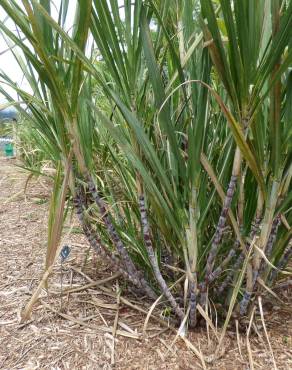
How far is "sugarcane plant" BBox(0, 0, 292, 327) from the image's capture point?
1.93 feet

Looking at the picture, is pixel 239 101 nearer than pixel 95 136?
Yes

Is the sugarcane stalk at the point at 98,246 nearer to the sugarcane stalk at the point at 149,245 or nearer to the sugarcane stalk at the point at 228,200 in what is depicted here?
the sugarcane stalk at the point at 149,245

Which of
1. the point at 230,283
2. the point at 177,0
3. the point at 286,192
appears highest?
the point at 177,0

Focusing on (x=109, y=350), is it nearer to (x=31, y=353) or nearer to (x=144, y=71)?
(x=31, y=353)

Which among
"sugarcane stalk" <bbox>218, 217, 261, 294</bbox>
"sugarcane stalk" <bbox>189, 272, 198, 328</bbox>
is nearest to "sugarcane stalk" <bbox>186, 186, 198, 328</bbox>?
"sugarcane stalk" <bbox>189, 272, 198, 328</bbox>

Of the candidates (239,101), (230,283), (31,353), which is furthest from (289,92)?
(31,353)

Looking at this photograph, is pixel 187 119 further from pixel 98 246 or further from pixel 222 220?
pixel 98 246

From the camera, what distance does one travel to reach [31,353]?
2.81 feet

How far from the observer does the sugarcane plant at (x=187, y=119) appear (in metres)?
0.59

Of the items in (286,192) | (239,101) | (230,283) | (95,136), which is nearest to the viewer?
(239,101)

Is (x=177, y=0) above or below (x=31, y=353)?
above

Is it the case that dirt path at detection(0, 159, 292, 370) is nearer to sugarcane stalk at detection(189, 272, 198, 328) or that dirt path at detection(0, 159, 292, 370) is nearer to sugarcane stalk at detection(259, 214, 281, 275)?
sugarcane stalk at detection(189, 272, 198, 328)

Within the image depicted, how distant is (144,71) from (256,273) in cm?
53

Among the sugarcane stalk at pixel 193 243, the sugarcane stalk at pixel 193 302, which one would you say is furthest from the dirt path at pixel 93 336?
the sugarcane stalk at pixel 193 243
